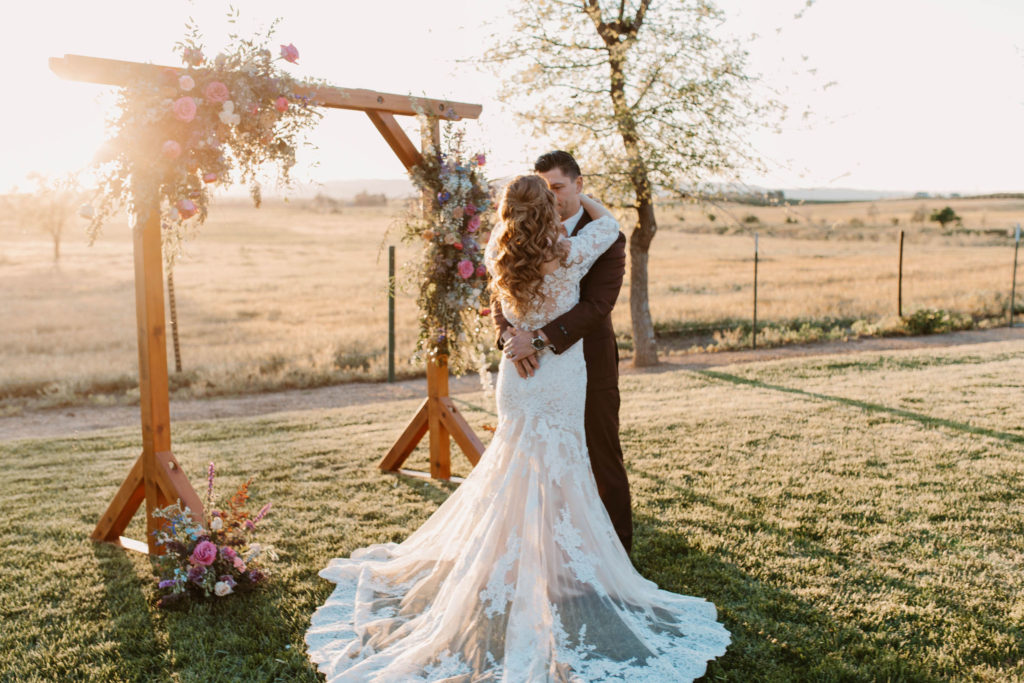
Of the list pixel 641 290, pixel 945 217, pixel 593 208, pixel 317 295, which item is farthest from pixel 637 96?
pixel 945 217

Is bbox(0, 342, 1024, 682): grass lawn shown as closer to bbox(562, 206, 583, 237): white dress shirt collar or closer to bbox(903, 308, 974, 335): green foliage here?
bbox(562, 206, 583, 237): white dress shirt collar

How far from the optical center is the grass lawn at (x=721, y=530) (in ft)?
13.6

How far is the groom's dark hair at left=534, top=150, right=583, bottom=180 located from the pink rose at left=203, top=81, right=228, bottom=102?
187 centimetres

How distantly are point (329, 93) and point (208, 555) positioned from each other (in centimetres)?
320

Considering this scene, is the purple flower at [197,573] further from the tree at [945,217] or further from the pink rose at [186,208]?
the tree at [945,217]

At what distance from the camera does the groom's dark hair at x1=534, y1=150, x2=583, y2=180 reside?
14.2ft

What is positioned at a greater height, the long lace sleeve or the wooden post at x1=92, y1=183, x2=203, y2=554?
the long lace sleeve

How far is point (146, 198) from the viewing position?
465 centimetres

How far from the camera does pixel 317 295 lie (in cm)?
2844

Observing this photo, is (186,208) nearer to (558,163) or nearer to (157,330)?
(157,330)

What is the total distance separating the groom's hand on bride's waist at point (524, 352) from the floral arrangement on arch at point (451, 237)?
1972 mm

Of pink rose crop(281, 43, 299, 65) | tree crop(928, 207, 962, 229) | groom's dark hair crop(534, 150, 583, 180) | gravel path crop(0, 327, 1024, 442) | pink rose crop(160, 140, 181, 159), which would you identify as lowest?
gravel path crop(0, 327, 1024, 442)

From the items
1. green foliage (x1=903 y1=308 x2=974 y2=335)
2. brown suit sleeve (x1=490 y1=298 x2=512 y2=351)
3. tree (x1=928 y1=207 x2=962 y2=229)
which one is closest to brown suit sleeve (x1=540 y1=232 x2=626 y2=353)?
brown suit sleeve (x1=490 y1=298 x2=512 y2=351)

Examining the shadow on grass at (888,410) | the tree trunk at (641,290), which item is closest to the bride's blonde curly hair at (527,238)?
the shadow on grass at (888,410)
